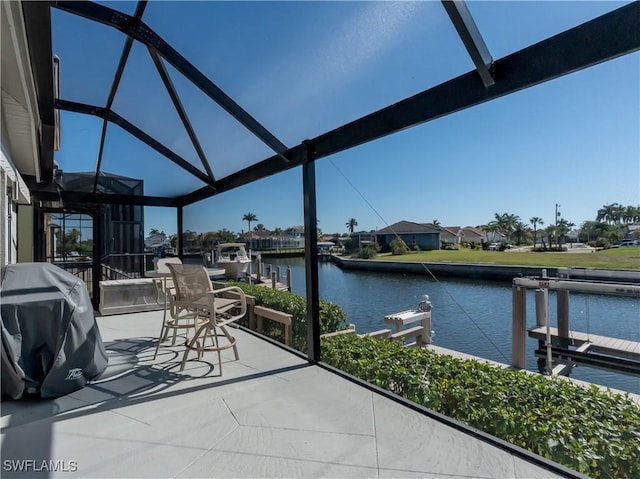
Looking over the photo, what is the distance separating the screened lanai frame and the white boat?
23.3ft

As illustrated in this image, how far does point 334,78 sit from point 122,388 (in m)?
3.08

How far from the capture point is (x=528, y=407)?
2166 millimetres

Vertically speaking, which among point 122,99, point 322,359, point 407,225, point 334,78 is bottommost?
point 322,359

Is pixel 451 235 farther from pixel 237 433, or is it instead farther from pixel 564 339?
pixel 237 433

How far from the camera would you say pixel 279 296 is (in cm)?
554

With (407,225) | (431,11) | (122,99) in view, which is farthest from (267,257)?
(431,11)

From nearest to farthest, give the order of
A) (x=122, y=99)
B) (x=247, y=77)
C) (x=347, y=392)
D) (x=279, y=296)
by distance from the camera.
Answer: (x=347, y=392)
(x=247, y=77)
(x=122, y=99)
(x=279, y=296)

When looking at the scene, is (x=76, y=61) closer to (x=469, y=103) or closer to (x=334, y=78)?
(x=334, y=78)

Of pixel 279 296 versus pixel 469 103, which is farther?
pixel 279 296

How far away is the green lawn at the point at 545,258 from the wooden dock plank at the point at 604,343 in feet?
3.76

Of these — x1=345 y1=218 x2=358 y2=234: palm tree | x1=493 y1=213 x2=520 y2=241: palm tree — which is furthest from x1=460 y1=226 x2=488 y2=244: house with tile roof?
x1=345 y1=218 x2=358 y2=234: palm tree

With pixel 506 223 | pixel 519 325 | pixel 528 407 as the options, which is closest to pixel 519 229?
pixel 506 223

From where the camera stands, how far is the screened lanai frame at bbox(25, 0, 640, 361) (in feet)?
5.45

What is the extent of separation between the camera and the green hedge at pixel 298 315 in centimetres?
471
